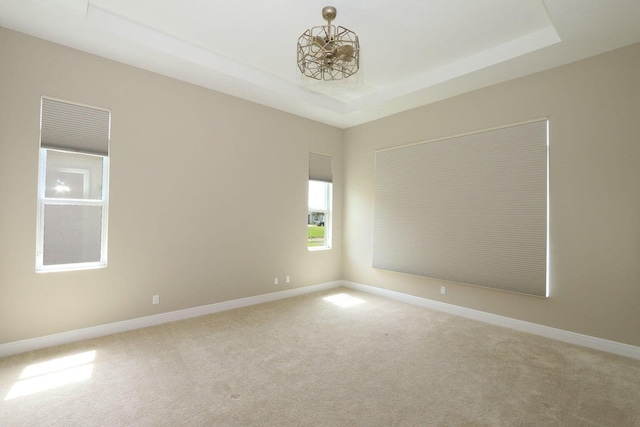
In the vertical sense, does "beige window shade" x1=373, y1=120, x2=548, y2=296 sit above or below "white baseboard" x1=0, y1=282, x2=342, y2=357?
above

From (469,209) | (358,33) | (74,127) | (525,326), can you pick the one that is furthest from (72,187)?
(525,326)

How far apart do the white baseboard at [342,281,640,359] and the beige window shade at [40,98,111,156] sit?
4.58m

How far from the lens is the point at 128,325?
367cm

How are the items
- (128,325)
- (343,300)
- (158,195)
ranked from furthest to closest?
1. (343,300)
2. (158,195)
3. (128,325)

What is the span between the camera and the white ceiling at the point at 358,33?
2.89 meters

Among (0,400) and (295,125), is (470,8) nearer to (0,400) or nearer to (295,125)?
(295,125)

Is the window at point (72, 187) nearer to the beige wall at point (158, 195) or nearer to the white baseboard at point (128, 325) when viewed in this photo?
the beige wall at point (158, 195)

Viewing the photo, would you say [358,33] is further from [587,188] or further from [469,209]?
[587,188]

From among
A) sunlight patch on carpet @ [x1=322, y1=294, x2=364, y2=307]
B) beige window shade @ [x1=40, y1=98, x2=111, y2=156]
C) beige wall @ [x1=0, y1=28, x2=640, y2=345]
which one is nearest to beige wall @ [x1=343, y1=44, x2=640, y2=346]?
beige wall @ [x1=0, y1=28, x2=640, y2=345]

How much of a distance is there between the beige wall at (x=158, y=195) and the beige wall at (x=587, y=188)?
3014 millimetres

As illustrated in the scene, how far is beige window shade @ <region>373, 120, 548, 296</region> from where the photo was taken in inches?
149

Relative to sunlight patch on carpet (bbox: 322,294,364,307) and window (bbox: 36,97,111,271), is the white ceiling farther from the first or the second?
sunlight patch on carpet (bbox: 322,294,364,307)

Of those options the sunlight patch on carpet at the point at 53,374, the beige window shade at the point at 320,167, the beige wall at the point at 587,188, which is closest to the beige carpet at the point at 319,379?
the sunlight patch on carpet at the point at 53,374

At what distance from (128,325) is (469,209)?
4588 mm
